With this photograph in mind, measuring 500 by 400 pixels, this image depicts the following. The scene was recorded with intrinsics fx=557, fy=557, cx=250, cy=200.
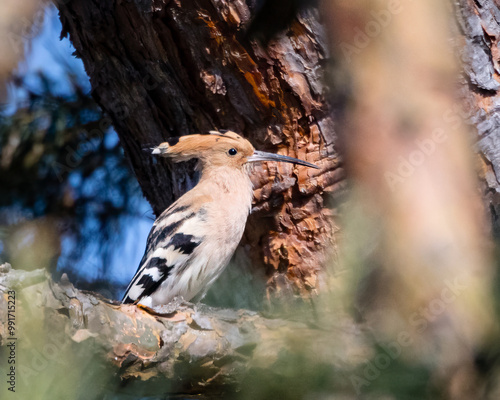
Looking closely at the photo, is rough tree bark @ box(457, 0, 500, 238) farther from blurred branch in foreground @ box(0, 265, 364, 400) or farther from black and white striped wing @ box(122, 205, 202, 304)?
black and white striped wing @ box(122, 205, 202, 304)

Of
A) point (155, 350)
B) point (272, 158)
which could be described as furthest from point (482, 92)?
point (155, 350)

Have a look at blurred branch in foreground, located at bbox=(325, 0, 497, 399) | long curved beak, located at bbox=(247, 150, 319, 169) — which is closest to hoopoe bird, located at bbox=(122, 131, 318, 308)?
long curved beak, located at bbox=(247, 150, 319, 169)

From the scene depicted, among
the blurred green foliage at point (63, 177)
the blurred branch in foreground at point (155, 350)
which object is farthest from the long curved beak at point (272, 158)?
the blurred green foliage at point (63, 177)

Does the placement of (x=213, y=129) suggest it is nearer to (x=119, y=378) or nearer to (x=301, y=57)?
(x=301, y=57)

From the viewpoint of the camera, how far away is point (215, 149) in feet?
6.27

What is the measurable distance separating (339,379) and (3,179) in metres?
1.63

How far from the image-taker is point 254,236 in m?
1.85

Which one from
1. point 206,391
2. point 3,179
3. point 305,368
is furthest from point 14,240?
point 305,368

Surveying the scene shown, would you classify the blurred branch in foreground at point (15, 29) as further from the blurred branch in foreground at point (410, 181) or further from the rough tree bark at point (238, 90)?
the blurred branch in foreground at point (410, 181)

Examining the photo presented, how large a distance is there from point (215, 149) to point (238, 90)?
0.29m

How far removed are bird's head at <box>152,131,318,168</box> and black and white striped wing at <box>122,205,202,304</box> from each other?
0.65ft

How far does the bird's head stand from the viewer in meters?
1.82

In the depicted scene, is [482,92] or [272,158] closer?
[482,92]

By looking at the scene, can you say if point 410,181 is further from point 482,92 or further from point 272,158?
point 272,158
